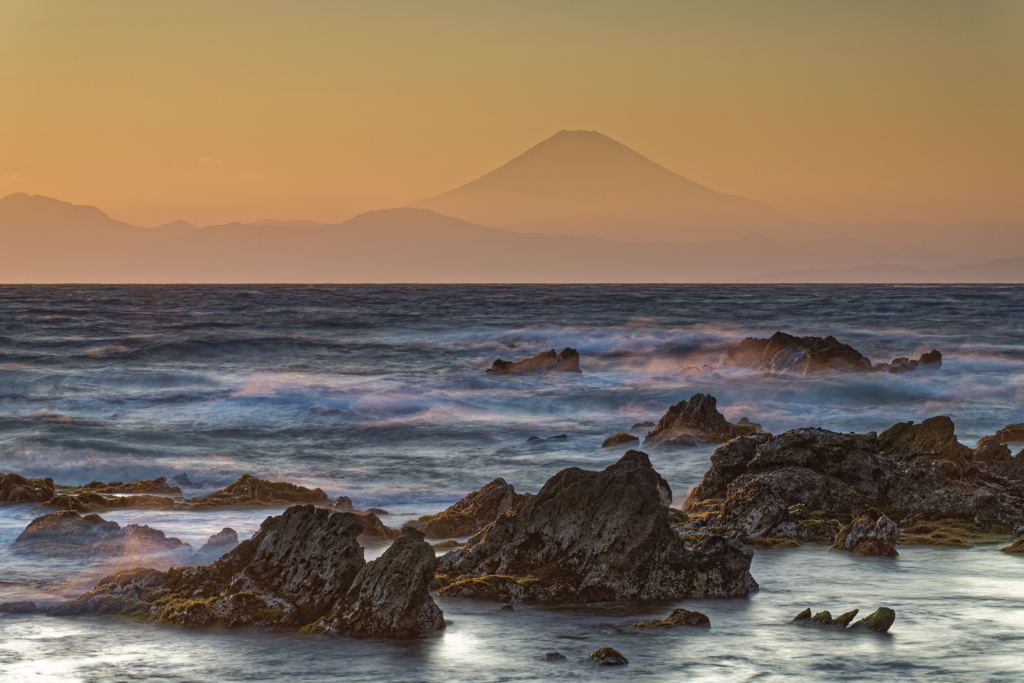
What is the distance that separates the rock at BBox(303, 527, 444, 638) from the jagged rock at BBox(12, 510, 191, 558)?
13.6ft

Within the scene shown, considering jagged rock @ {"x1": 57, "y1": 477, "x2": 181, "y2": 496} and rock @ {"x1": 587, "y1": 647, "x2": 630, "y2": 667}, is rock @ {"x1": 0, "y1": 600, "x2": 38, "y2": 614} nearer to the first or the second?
rock @ {"x1": 587, "y1": 647, "x2": 630, "y2": 667}

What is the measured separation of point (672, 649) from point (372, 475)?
1256cm

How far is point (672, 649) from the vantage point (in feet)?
31.3

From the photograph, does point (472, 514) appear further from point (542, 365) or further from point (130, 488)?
point (542, 365)

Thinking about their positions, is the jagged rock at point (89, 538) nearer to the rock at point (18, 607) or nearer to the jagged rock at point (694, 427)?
the rock at point (18, 607)

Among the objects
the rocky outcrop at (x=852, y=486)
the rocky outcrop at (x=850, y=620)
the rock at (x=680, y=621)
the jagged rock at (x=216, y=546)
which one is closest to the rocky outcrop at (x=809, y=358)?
the rocky outcrop at (x=852, y=486)

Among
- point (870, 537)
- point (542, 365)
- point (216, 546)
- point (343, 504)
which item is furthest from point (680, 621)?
point (542, 365)

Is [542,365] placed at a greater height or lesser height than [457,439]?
greater

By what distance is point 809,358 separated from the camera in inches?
1661

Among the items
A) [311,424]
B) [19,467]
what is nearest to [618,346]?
[311,424]

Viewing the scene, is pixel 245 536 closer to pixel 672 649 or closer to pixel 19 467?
pixel 672 649

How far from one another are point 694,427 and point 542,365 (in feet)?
76.8

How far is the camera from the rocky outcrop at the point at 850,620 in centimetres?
1002

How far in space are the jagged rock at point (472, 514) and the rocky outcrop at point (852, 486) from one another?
262cm
